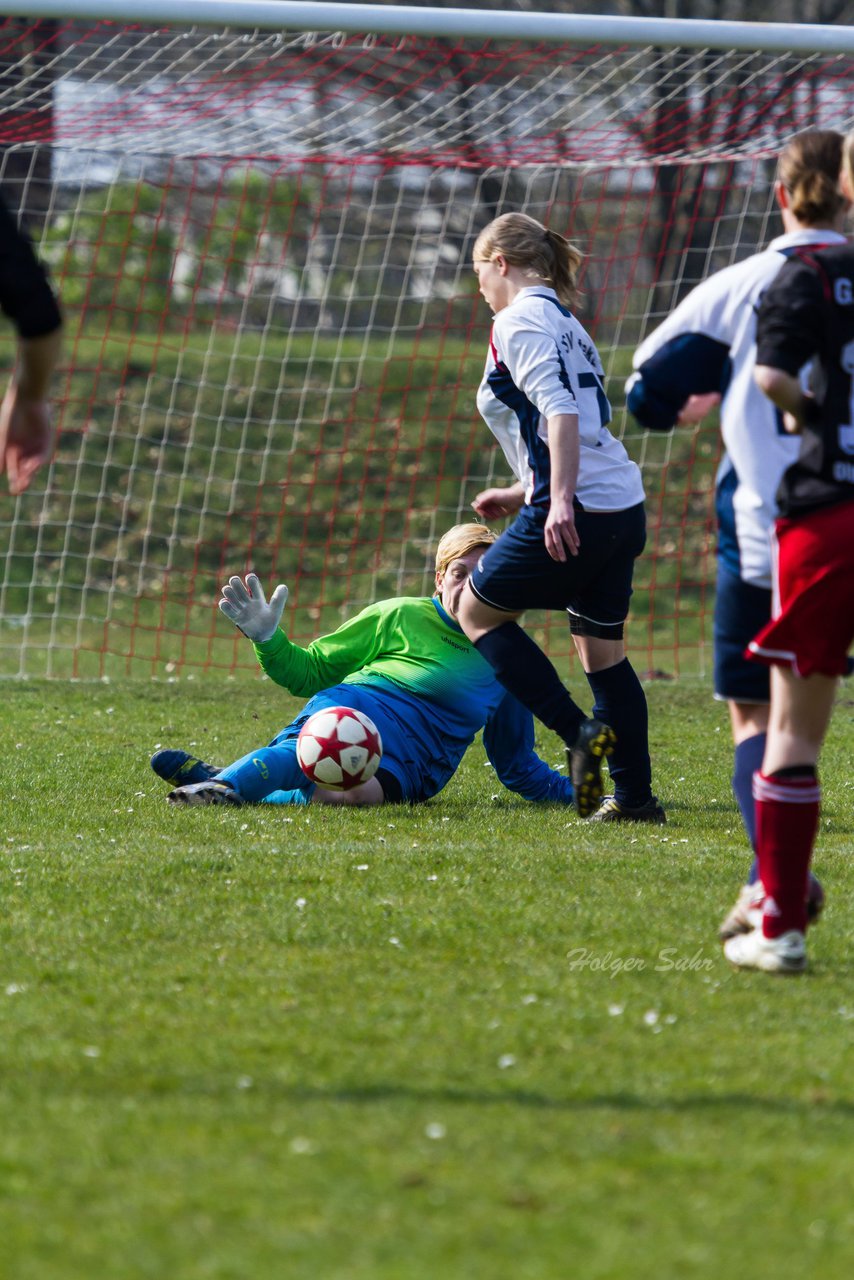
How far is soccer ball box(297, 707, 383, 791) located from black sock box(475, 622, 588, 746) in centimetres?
57

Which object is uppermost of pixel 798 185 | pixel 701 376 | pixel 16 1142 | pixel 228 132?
pixel 228 132

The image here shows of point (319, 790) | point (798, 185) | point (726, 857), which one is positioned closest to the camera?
point (798, 185)

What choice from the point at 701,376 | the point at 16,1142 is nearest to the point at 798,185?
the point at 701,376

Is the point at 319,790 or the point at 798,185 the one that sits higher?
the point at 798,185

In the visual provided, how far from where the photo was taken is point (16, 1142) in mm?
2584

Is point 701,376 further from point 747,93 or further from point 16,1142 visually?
point 747,93

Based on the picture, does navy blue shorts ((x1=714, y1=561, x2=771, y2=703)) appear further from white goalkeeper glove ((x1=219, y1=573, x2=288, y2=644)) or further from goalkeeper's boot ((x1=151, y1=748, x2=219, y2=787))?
goalkeeper's boot ((x1=151, y1=748, x2=219, y2=787))

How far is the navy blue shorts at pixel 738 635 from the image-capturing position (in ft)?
12.1

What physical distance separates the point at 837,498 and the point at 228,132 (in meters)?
8.21

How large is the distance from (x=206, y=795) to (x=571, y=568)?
1664 millimetres

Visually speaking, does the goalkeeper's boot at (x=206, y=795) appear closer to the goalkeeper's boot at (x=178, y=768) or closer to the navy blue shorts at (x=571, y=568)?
the goalkeeper's boot at (x=178, y=768)

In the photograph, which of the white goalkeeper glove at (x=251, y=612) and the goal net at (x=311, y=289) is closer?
the white goalkeeper glove at (x=251, y=612)

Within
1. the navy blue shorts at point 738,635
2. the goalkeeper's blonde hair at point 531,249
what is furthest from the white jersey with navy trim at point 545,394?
the navy blue shorts at point 738,635

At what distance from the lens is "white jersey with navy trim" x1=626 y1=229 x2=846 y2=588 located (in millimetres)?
3588
